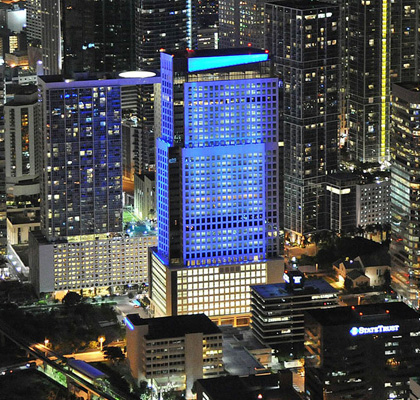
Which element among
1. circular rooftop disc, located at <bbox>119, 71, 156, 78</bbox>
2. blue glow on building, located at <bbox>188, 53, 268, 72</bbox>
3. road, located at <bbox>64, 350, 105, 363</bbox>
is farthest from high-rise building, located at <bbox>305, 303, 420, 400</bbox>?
circular rooftop disc, located at <bbox>119, 71, 156, 78</bbox>

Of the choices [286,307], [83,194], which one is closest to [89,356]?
[286,307]

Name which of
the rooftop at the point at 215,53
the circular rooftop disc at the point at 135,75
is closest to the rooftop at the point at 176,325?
the rooftop at the point at 215,53

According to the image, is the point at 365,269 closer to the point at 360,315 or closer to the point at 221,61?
the point at 221,61

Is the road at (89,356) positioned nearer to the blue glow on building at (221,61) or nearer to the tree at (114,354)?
the tree at (114,354)

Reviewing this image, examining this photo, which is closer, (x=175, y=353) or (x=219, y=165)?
(x=175, y=353)

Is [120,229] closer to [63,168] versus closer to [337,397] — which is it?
[63,168]

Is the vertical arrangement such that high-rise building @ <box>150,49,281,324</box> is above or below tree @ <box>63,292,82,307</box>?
above

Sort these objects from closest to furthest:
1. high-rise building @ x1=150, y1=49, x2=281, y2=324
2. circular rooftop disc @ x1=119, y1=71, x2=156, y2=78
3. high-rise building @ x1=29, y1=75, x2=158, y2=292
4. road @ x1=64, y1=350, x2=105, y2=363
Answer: road @ x1=64, y1=350, x2=105, y2=363 < high-rise building @ x1=150, y1=49, x2=281, y2=324 < high-rise building @ x1=29, y1=75, x2=158, y2=292 < circular rooftop disc @ x1=119, y1=71, x2=156, y2=78

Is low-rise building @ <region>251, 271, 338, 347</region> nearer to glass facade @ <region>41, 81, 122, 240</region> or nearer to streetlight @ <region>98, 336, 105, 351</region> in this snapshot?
streetlight @ <region>98, 336, 105, 351</region>
